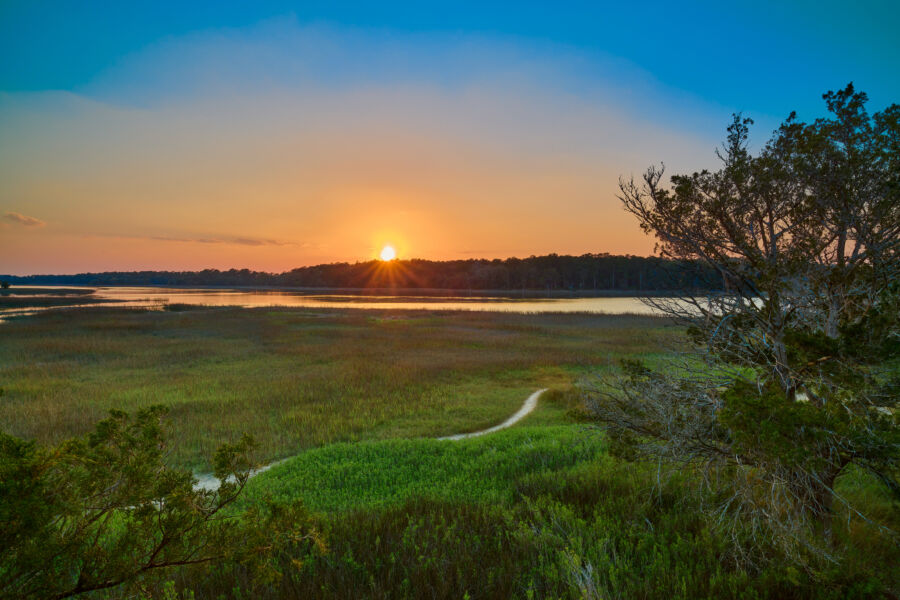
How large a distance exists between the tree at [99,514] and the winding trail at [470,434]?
725 cm

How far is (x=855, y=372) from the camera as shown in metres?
4.16

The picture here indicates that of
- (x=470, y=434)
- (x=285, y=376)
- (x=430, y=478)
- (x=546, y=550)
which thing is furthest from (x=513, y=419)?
(x=285, y=376)

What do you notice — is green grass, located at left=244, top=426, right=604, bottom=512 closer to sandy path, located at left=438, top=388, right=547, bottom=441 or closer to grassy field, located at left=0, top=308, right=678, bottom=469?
sandy path, located at left=438, top=388, right=547, bottom=441

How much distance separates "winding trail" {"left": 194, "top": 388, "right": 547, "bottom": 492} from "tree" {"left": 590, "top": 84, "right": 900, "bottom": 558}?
7.49m

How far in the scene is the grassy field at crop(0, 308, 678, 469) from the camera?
45.2 feet

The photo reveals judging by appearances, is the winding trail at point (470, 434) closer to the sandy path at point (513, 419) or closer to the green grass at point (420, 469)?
the sandy path at point (513, 419)

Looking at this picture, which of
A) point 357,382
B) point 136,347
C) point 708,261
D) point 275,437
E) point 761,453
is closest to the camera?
point 761,453

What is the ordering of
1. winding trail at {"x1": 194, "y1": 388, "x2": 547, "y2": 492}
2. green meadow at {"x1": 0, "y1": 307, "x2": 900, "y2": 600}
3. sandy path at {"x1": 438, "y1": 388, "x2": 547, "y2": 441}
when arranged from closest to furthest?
green meadow at {"x1": 0, "y1": 307, "x2": 900, "y2": 600} < winding trail at {"x1": 194, "y1": 388, "x2": 547, "y2": 492} < sandy path at {"x1": 438, "y1": 388, "x2": 547, "y2": 441}

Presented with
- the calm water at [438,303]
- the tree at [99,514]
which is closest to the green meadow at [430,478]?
the tree at [99,514]

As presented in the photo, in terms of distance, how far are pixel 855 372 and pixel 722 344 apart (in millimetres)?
1428

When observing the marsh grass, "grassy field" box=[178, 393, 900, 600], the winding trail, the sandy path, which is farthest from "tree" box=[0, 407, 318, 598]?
the sandy path

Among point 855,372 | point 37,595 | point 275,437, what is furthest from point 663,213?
point 275,437

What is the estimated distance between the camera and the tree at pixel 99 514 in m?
2.28

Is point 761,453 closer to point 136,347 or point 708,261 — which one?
point 708,261
